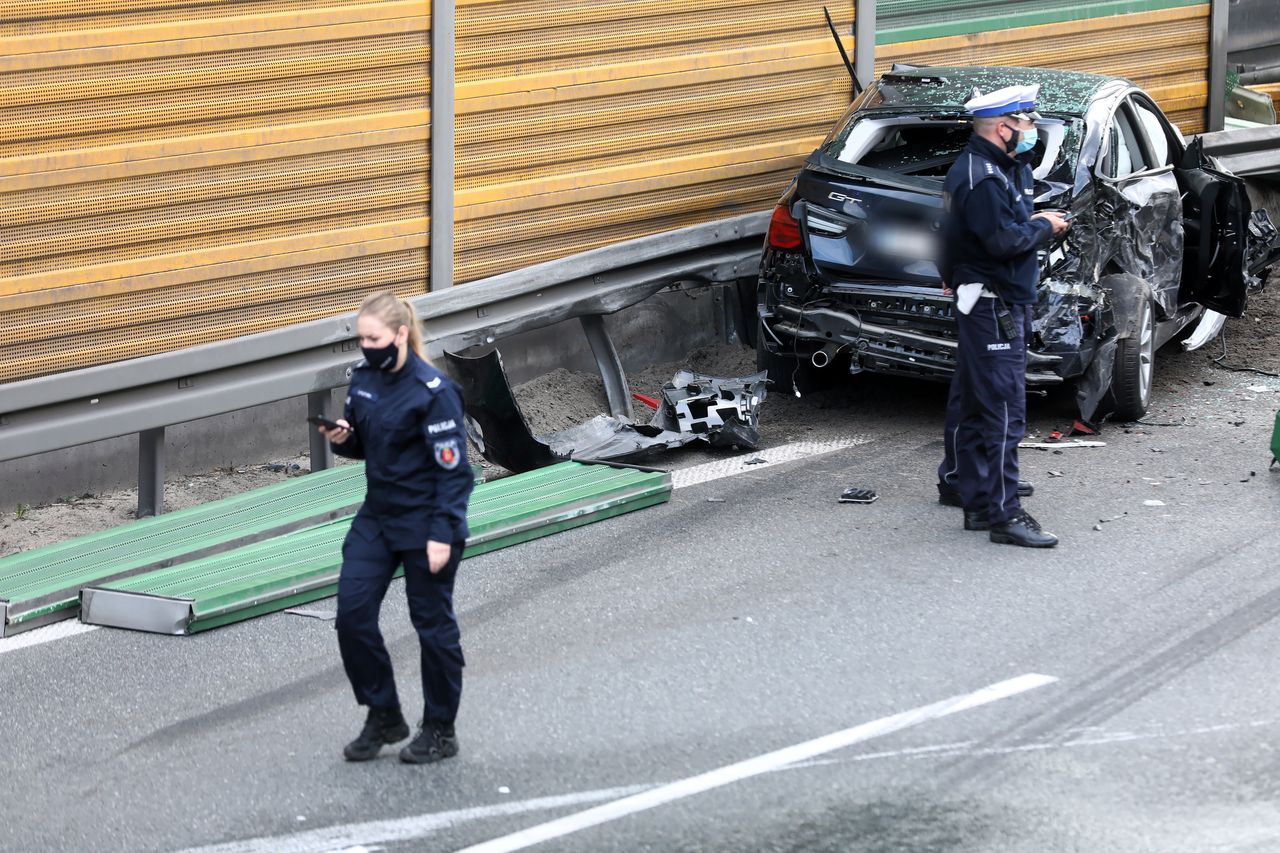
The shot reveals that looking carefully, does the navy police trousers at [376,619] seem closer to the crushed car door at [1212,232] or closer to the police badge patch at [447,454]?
the police badge patch at [447,454]

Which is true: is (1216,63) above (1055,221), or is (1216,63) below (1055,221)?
above

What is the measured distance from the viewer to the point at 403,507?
541 cm

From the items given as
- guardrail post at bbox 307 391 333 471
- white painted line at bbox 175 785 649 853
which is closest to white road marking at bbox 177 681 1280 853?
white painted line at bbox 175 785 649 853

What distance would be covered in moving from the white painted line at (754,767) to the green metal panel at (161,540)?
2.85m

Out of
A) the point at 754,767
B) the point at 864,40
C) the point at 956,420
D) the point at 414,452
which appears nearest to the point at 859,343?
the point at 956,420

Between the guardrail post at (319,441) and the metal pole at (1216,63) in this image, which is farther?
the metal pole at (1216,63)

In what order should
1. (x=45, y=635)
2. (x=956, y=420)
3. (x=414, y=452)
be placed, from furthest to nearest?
(x=956, y=420), (x=45, y=635), (x=414, y=452)

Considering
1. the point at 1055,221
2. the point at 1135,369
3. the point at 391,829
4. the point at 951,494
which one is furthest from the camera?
the point at 1135,369

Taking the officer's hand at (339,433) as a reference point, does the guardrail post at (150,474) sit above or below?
below

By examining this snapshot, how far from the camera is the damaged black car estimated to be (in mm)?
9305

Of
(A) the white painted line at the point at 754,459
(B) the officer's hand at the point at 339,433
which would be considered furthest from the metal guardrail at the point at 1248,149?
(B) the officer's hand at the point at 339,433

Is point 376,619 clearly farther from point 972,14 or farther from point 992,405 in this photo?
point 972,14

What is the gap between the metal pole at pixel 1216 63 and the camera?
557 inches

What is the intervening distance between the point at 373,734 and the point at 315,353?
397 cm
